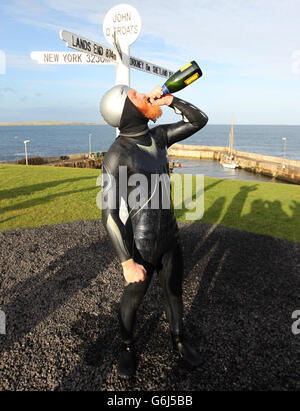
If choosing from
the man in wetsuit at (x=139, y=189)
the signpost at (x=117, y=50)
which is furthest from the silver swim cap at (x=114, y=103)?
the signpost at (x=117, y=50)

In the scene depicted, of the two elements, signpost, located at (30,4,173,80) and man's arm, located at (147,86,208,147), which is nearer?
man's arm, located at (147,86,208,147)

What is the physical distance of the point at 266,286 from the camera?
4.22 m

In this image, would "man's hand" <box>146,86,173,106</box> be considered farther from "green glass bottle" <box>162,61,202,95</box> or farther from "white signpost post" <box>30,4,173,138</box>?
"white signpost post" <box>30,4,173,138</box>

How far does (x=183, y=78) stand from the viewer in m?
Result: 2.20

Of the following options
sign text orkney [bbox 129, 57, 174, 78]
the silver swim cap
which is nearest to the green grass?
sign text orkney [bbox 129, 57, 174, 78]

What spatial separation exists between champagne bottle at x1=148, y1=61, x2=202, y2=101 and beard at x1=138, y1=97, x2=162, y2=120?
0.14 metres

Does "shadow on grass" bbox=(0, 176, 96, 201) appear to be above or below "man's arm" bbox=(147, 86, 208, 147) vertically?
below

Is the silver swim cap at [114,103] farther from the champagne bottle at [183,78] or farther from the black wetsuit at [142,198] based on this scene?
the champagne bottle at [183,78]

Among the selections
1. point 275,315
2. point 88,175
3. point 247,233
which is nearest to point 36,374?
point 275,315

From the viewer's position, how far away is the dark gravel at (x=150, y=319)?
2.59 meters

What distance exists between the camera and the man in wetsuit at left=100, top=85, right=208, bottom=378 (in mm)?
2109

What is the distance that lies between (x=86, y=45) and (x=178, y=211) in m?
5.03

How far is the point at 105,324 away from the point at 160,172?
6.66 ft

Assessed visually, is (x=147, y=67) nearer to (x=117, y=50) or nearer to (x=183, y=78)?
(x=117, y=50)
